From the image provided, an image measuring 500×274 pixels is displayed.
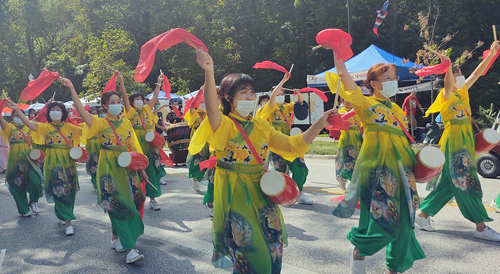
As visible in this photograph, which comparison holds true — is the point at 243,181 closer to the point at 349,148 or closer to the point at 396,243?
the point at 396,243

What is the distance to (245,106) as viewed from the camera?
3.12 metres

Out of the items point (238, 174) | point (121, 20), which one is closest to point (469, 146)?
point (238, 174)

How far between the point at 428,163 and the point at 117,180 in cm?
325

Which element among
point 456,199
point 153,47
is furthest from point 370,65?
point 153,47

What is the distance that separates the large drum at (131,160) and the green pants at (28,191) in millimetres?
3541

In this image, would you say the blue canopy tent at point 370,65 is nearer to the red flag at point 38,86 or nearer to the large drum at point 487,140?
the large drum at point 487,140

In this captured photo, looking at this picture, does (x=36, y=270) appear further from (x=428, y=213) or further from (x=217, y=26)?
(x=217, y=26)

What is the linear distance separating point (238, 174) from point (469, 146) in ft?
10.2

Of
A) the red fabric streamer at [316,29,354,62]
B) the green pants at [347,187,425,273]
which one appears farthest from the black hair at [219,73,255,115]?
the green pants at [347,187,425,273]

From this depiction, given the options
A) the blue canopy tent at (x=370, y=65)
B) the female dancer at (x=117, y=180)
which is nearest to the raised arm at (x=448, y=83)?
the female dancer at (x=117, y=180)

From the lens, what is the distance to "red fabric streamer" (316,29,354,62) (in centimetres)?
342

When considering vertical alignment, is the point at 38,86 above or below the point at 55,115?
above

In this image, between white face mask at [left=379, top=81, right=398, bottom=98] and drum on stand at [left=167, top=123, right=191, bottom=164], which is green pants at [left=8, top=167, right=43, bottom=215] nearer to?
drum on stand at [left=167, top=123, right=191, bottom=164]

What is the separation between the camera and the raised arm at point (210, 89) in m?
2.72
